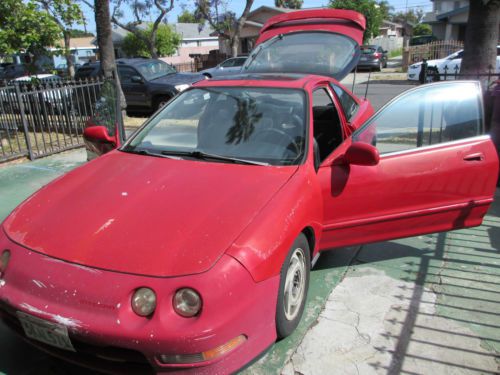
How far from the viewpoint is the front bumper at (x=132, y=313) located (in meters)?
1.99

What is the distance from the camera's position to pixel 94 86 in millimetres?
8508

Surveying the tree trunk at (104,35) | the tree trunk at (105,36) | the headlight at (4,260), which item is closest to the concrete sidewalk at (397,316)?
the headlight at (4,260)

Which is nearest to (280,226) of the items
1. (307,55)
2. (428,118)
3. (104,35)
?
(428,118)

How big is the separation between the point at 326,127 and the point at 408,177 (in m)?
1.16

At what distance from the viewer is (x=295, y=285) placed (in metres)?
2.79

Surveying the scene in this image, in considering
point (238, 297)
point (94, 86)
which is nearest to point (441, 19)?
point (94, 86)

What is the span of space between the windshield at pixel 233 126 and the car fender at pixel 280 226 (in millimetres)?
247

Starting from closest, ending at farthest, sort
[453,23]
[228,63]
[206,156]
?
[206,156] → [228,63] → [453,23]

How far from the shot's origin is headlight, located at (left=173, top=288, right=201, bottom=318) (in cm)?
203

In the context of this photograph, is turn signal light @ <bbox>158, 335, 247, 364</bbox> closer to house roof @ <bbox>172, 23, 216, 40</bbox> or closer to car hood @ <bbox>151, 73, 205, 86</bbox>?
car hood @ <bbox>151, 73, 205, 86</bbox>

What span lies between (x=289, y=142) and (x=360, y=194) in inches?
25.6

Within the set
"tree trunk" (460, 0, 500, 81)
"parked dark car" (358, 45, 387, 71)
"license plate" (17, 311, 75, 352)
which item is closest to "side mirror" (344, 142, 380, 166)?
"license plate" (17, 311, 75, 352)

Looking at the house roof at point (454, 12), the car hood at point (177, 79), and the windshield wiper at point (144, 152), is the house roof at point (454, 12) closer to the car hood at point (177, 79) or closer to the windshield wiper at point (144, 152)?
the car hood at point (177, 79)

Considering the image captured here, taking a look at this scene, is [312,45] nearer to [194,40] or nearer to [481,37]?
[481,37]
